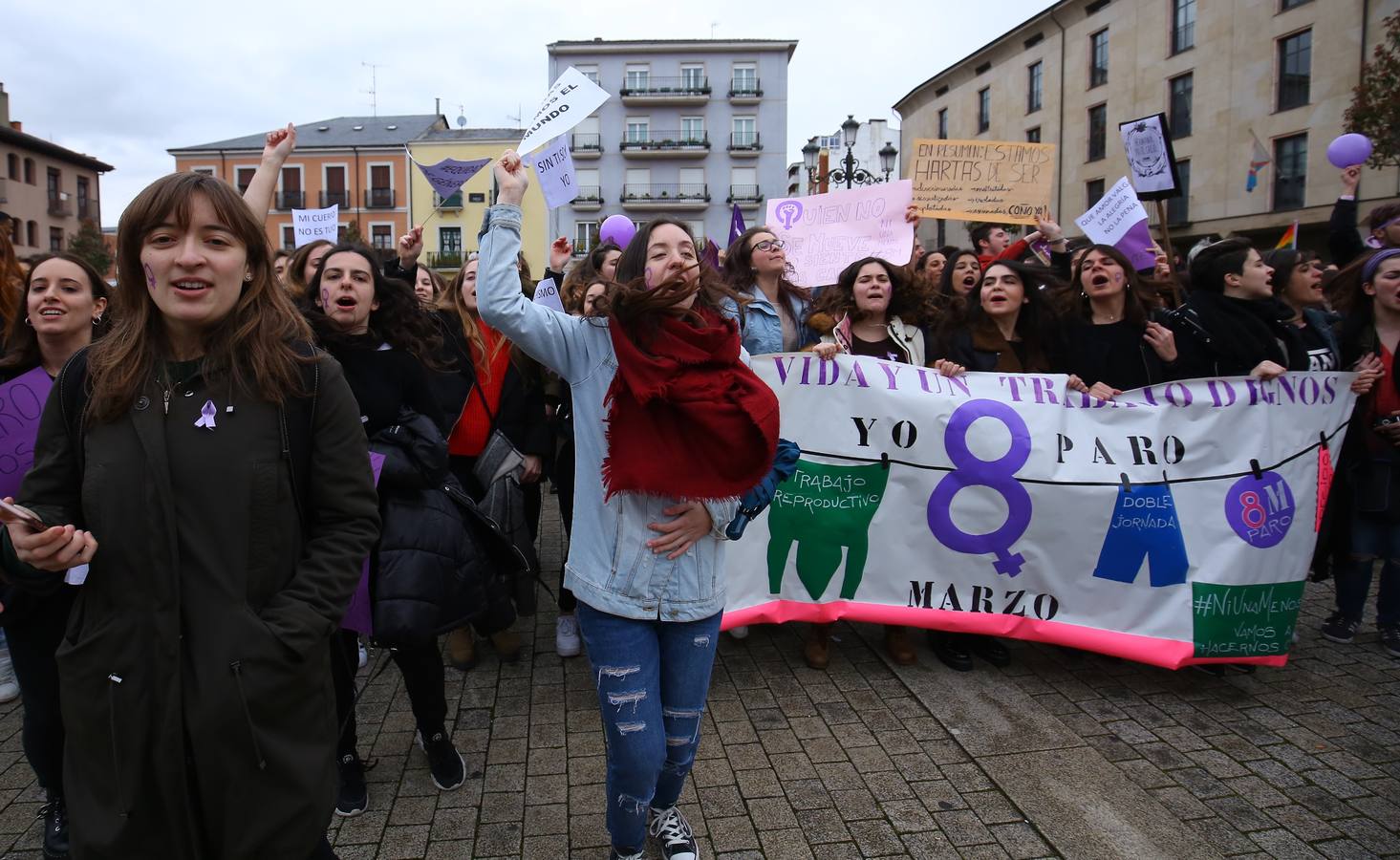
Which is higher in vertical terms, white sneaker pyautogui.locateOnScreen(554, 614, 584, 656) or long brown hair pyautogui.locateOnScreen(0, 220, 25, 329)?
long brown hair pyautogui.locateOnScreen(0, 220, 25, 329)

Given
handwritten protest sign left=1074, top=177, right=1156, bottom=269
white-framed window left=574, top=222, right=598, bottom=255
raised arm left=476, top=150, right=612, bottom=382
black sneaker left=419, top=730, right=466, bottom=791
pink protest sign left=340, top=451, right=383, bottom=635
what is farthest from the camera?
white-framed window left=574, top=222, right=598, bottom=255

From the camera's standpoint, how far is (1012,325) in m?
4.77

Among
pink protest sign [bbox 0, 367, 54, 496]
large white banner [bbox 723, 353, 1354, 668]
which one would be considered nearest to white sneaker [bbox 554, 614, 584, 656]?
large white banner [bbox 723, 353, 1354, 668]

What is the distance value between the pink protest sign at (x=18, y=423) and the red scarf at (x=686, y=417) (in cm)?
180

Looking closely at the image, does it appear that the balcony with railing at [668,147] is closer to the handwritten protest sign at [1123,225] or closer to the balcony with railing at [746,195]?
the balcony with railing at [746,195]

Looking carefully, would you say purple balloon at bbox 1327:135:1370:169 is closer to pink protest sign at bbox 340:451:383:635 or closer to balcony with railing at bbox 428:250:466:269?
pink protest sign at bbox 340:451:383:635

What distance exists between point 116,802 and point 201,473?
2.25 feet

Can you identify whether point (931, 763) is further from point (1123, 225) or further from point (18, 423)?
point (1123, 225)

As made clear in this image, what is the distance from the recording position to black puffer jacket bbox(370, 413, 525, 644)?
2975 millimetres

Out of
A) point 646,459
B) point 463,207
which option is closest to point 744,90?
point 463,207

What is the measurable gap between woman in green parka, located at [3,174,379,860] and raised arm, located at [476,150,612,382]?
53 centimetres

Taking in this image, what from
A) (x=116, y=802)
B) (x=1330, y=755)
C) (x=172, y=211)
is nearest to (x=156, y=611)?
(x=116, y=802)

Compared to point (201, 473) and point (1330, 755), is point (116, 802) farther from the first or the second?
point (1330, 755)

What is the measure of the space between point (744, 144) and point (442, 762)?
2107 inches
